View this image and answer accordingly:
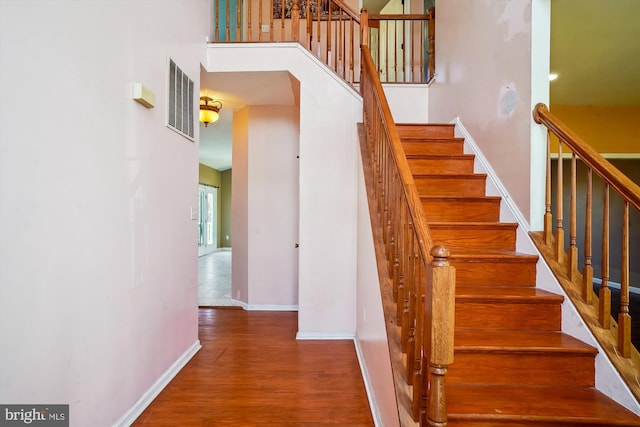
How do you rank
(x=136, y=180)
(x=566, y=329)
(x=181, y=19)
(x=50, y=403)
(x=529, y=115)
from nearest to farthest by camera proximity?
(x=50, y=403)
(x=566, y=329)
(x=136, y=180)
(x=529, y=115)
(x=181, y=19)

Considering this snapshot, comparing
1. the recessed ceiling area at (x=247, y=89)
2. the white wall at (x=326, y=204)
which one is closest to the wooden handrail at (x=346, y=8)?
the white wall at (x=326, y=204)

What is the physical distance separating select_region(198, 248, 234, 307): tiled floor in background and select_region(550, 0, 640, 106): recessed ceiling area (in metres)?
4.73

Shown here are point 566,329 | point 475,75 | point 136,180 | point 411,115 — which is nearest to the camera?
point 566,329

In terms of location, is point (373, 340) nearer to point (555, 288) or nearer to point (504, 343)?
point (504, 343)

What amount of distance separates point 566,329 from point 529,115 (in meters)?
1.42

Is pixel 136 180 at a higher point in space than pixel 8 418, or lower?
higher

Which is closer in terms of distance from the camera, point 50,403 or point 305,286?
point 50,403

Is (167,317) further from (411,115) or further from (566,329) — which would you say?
(411,115)

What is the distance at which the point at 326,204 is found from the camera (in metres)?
3.25

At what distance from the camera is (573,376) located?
1.59 meters

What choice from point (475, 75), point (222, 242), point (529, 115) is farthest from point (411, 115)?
point (222, 242)

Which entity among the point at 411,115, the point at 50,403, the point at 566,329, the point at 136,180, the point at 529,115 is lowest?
the point at 50,403

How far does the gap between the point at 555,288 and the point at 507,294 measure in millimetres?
322

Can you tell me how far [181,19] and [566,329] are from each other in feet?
11.5
